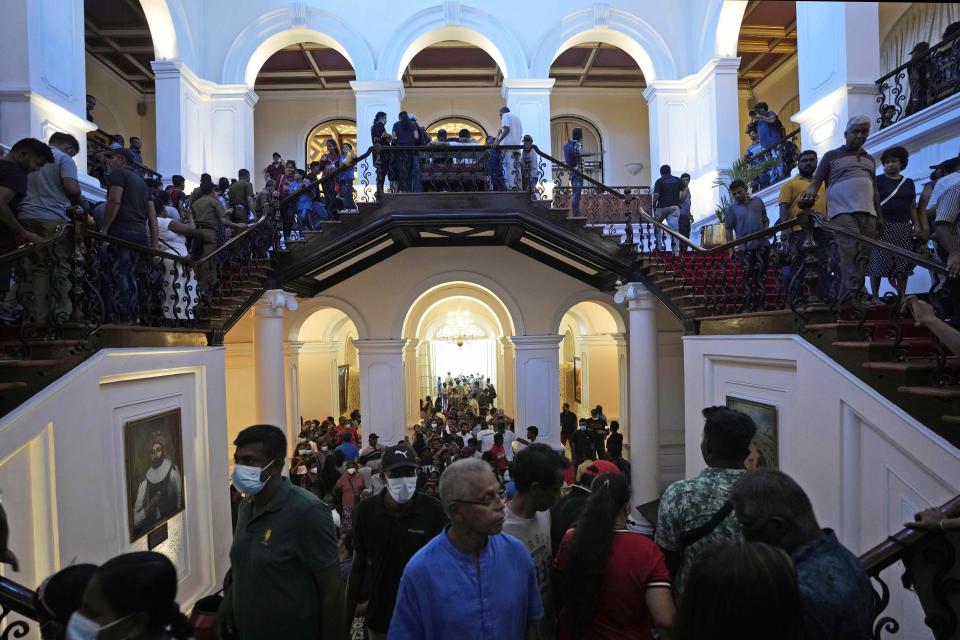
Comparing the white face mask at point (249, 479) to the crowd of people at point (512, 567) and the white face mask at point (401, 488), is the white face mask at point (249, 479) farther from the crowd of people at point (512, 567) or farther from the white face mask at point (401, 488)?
the white face mask at point (401, 488)

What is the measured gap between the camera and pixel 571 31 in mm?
14148

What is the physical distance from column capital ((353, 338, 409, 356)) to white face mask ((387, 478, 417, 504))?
10703 millimetres

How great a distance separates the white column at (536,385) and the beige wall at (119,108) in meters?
11.5

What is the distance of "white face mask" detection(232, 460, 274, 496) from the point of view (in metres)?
2.90

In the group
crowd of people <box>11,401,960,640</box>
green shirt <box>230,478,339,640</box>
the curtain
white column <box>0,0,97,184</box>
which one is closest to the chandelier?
the curtain

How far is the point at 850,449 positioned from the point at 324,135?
16484 mm

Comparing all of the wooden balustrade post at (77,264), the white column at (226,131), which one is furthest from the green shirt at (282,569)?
the white column at (226,131)

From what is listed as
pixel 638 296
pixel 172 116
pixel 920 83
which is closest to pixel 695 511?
pixel 638 296

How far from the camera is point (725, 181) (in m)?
13.2

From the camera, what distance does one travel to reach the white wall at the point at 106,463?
13.3ft

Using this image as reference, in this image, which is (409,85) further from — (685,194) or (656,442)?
(656,442)

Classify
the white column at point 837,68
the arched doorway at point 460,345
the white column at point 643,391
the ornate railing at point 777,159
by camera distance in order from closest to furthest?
the white column at point 837,68, the white column at point 643,391, the ornate railing at point 777,159, the arched doorway at point 460,345

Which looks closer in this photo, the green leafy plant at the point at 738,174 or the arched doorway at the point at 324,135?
the green leafy plant at the point at 738,174

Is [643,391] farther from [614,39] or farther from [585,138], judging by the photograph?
[585,138]
